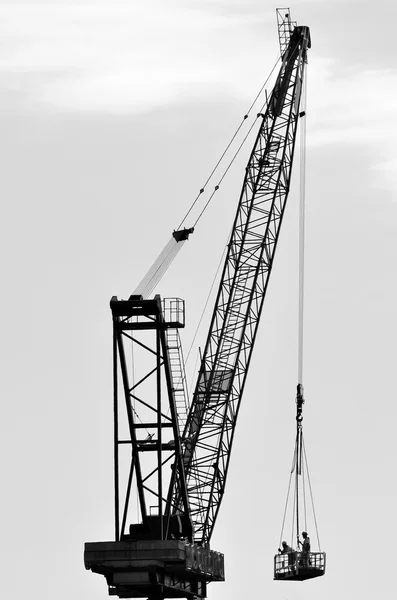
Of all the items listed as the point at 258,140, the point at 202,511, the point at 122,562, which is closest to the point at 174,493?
the point at 202,511

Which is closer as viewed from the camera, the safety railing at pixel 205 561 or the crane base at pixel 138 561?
the crane base at pixel 138 561

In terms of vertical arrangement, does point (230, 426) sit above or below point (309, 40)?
below

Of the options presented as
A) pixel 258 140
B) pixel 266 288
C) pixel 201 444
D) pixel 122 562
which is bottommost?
pixel 122 562

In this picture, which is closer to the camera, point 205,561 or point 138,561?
point 138,561

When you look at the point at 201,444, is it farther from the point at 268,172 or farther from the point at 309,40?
the point at 309,40

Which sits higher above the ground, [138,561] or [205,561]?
[205,561]

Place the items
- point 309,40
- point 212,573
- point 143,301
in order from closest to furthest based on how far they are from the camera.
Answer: point 143,301, point 212,573, point 309,40

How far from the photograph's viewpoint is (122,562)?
413ft

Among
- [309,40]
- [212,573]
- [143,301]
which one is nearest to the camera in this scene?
[143,301]

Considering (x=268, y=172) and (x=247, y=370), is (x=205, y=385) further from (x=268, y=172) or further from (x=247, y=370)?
(x=268, y=172)

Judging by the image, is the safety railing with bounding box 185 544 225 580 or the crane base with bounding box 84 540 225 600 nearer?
the crane base with bounding box 84 540 225 600

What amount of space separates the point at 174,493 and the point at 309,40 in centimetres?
3452

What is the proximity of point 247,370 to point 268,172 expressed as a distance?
14189 mm

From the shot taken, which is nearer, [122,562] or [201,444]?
[122,562]
